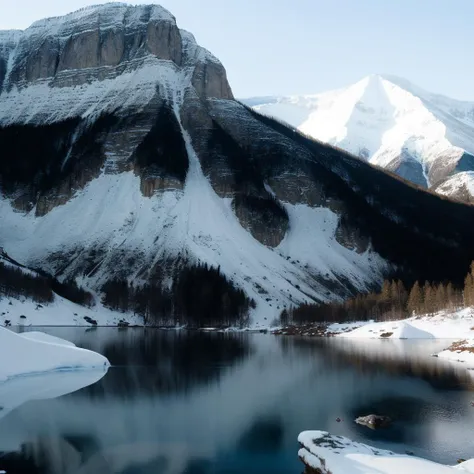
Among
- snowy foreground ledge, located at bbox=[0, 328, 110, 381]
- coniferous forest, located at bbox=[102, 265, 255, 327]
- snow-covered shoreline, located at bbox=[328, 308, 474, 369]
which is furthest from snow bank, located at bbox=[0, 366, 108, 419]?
coniferous forest, located at bbox=[102, 265, 255, 327]

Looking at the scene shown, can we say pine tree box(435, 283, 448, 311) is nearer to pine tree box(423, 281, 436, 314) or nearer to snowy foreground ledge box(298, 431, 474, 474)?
pine tree box(423, 281, 436, 314)

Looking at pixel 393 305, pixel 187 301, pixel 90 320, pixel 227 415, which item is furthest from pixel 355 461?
pixel 187 301

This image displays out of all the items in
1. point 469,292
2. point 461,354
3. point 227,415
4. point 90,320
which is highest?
point 469,292

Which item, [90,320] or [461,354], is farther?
[90,320]

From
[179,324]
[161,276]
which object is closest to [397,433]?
[179,324]

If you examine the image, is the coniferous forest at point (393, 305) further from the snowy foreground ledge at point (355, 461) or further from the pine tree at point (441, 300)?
the snowy foreground ledge at point (355, 461)

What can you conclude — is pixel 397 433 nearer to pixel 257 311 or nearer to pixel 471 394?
pixel 471 394

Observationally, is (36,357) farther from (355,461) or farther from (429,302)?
(429,302)
